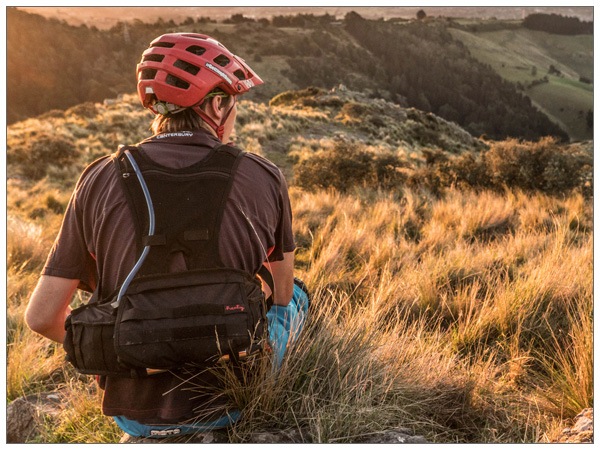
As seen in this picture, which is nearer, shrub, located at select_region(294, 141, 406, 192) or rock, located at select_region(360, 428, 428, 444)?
rock, located at select_region(360, 428, 428, 444)

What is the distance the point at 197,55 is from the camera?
8.93 feet

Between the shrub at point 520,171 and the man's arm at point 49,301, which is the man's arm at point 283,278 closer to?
the man's arm at point 49,301

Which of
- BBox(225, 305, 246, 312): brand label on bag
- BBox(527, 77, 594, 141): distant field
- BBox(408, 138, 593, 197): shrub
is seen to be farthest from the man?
BBox(527, 77, 594, 141): distant field

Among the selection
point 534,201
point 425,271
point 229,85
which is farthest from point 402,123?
point 229,85

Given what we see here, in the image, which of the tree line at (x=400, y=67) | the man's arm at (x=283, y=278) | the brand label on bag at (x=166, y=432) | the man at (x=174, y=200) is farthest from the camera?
the tree line at (x=400, y=67)

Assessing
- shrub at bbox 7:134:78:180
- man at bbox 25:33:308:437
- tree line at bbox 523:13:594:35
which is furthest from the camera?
shrub at bbox 7:134:78:180

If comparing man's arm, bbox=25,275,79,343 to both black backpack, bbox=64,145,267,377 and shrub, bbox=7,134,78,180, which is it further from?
shrub, bbox=7,134,78,180

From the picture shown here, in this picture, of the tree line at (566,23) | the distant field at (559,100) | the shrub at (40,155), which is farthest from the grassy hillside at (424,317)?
the distant field at (559,100)

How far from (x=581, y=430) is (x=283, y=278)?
170cm

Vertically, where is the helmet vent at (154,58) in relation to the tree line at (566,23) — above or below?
below

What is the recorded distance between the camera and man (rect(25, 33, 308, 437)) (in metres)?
2.36

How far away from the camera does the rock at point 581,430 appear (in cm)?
292

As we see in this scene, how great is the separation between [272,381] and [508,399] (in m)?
1.55

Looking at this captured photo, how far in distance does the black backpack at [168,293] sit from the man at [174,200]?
0.15 ft
